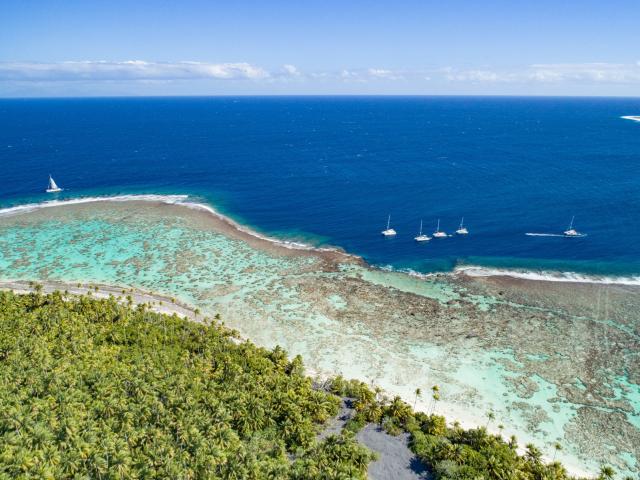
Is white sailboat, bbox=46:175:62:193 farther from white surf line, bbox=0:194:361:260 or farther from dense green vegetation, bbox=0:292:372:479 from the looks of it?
dense green vegetation, bbox=0:292:372:479

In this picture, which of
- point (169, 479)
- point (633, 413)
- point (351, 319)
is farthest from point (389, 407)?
point (633, 413)

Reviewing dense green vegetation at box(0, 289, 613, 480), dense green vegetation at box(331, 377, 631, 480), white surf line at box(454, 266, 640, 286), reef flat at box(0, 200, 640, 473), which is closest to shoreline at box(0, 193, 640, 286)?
white surf line at box(454, 266, 640, 286)

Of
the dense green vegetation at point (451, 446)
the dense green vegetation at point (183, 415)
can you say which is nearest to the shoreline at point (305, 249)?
the dense green vegetation at point (183, 415)

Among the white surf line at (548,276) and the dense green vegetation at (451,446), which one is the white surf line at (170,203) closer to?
the white surf line at (548,276)

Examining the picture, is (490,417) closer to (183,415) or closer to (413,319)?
(413,319)

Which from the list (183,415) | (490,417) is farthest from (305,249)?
(183,415)

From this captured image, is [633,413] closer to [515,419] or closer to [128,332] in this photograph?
[515,419]
